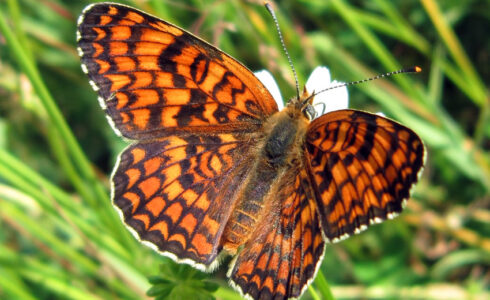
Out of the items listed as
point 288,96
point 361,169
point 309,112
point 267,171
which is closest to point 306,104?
point 309,112

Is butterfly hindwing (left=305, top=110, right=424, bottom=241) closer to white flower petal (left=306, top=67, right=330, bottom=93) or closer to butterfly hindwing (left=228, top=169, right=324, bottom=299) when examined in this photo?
butterfly hindwing (left=228, top=169, right=324, bottom=299)

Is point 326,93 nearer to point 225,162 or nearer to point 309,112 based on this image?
point 309,112

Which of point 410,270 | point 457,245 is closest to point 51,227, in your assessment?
point 410,270

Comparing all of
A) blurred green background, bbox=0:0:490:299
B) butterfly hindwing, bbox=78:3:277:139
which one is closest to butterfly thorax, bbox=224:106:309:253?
butterfly hindwing, bbox=78:3:277:139

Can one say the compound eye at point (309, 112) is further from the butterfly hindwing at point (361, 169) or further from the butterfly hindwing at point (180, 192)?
the butterfly hindwing at point (180, 192)

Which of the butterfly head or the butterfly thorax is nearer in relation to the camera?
the butterfly thorax

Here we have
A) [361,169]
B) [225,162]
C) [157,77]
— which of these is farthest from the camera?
[225,162]
